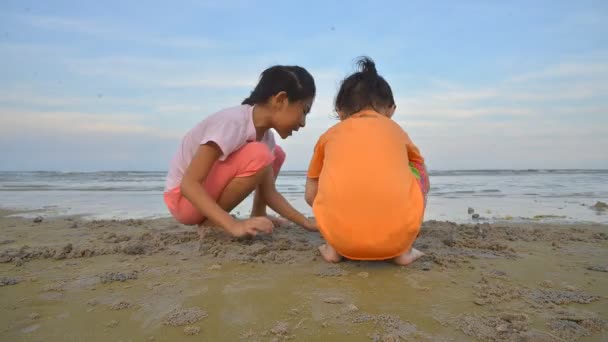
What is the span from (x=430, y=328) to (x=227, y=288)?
0.86 m

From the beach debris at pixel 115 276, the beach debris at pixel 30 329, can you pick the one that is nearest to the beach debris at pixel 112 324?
the beach debris at pixel 30 329

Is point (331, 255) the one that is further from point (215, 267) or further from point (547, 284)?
point (547, 284)

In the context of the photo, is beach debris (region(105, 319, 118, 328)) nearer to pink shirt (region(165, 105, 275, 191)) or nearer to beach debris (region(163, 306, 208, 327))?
beach debris (region(163, 306, 208, 327))

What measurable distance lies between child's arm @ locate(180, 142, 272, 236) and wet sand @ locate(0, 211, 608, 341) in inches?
5.1

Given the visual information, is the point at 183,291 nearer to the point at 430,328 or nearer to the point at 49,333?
the point at 49,333

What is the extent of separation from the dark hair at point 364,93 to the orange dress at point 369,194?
292mm

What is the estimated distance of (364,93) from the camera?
238cm

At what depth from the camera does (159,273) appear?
208 cm

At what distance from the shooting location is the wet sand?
4.66 feet

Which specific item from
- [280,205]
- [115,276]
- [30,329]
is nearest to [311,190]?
[280,205]

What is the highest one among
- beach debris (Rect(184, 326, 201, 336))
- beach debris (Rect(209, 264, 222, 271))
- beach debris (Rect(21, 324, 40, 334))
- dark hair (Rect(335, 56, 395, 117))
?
dark hair (Rect(335, 56, 395, 117))

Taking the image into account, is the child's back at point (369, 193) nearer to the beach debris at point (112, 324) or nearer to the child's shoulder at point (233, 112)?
the child's shoulder at point (233, 112)

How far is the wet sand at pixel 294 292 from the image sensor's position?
1419 mm

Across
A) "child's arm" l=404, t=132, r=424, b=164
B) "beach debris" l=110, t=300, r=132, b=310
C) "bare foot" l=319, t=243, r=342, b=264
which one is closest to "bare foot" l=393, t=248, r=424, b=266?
"bare foot" l=319, t=243, r=342, b=264
